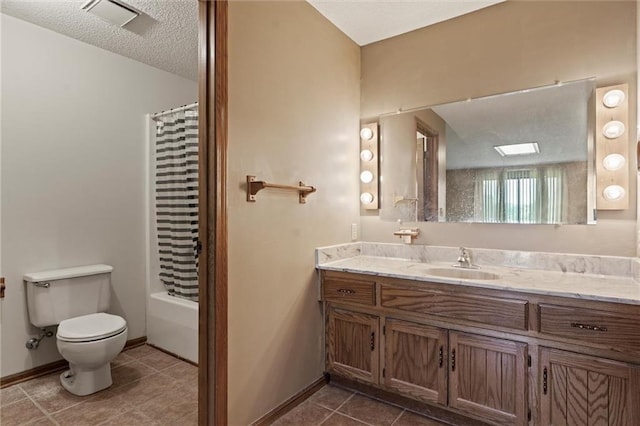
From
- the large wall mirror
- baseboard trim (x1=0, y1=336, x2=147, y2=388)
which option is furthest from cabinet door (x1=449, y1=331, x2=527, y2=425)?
baseboard trim (x1=0, y1=336, x2=147, y2=388)

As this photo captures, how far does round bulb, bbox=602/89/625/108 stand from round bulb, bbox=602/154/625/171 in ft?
0.88

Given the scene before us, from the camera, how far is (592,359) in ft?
4.98

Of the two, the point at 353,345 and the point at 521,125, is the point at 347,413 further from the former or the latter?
the point at 521,125

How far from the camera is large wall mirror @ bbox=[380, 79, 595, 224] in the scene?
1975 millimetres

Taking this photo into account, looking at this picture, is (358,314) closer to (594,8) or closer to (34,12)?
(594,8)

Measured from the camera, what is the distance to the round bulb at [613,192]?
185cm

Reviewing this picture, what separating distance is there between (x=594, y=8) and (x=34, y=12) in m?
3.40

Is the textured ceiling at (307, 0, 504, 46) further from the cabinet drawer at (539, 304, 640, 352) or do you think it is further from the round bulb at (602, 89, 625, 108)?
the cabinet drawer at (539, 304, 640, 352)

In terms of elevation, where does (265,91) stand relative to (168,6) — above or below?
below

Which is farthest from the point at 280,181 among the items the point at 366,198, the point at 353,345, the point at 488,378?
the point at 488,378

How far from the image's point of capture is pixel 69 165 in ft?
8.64

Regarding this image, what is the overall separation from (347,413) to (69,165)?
103 inches

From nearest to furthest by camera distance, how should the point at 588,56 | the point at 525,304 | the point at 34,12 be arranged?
1. the point at 525,304
2. the point at 588,56
3. the point at 34,12

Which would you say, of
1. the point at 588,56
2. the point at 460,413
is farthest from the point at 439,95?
the point at 460,413
